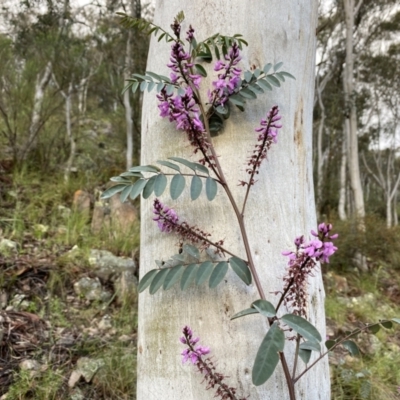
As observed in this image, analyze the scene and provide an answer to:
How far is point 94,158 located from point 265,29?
642 cm

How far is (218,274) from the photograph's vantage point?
26.1 inches

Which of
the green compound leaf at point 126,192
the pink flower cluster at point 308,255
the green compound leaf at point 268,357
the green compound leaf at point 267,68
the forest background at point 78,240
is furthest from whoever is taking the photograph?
the forest background at point 78,240

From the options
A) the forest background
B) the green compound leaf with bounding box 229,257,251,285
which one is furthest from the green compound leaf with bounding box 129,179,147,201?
the forest background

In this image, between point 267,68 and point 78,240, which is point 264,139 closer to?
point 267,68

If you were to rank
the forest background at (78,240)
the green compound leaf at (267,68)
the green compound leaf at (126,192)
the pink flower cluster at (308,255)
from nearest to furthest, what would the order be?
the pink flower cluster at (308,255)
the green compound leaf at (126,192)
the green compound leaf at (267,68)
the forest background at (78,240)

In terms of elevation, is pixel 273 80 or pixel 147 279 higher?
pixel 273 80

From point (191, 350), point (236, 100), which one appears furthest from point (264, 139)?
point (191, 350)

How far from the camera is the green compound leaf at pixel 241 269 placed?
673 millimetres

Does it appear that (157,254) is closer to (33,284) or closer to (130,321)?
(130,321)

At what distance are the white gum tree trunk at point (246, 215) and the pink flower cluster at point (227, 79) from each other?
0.05 meters

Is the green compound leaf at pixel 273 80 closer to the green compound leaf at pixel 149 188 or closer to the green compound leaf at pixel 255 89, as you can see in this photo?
the green compound leaf at pixel 255 89

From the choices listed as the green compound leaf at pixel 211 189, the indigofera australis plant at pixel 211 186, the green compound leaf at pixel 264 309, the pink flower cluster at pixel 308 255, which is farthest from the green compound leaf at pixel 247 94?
the green compound leaf at pixel 264 309

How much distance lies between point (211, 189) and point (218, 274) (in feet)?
0.52

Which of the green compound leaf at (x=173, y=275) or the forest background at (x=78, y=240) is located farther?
the forest background at (x=78, y=240)
